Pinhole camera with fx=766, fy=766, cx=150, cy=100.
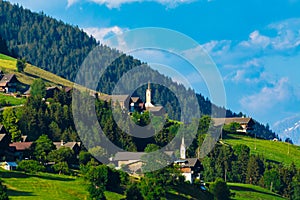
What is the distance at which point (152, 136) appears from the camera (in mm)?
→ 141375

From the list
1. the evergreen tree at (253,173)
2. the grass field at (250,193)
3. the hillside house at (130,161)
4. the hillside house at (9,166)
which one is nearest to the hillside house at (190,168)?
the hillside house at (130,161)

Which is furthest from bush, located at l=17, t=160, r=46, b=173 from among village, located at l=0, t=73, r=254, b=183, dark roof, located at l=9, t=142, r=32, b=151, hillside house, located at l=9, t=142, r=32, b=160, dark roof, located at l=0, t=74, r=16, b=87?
dark roof, located at l=0, t=74, r=16, b=87

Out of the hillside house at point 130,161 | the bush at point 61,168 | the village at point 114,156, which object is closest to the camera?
the bush at point 61,168

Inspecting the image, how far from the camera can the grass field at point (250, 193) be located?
12369cm

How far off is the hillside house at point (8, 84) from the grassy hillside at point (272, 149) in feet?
171

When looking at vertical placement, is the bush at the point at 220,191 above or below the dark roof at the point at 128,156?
below

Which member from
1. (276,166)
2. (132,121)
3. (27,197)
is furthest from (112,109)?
(27,197)

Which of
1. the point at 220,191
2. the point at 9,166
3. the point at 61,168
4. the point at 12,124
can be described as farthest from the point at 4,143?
the point at 220,191

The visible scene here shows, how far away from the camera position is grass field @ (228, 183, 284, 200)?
124 metres

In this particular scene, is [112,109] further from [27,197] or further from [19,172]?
[27,197]

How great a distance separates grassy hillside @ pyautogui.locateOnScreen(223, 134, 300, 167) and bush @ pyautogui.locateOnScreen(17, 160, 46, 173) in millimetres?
72202

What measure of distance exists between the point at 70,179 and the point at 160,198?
1185cm

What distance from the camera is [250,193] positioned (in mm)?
127500

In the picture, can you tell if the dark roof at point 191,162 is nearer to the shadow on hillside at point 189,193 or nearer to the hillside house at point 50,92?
the shadow on hillside at point 189,193
